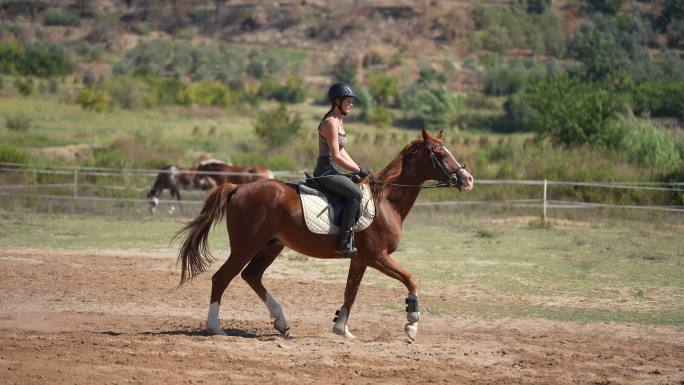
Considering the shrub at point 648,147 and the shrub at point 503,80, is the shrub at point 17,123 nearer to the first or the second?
the shrub at point 648,147

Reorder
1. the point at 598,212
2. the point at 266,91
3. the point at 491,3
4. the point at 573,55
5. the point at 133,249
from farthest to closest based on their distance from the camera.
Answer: the point at 491,3 → the point at 573,55 → the point at 266,91 → the point at 598,212 → the point at 133,249

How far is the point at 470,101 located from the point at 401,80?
354 inches

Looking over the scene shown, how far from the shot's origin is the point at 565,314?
1143 centimetres

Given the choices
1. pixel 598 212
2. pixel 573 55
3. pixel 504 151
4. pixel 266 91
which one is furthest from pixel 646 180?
pixel 573 55

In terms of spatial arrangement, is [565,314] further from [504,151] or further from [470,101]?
[470,101]

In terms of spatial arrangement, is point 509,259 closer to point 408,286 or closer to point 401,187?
point 401,187

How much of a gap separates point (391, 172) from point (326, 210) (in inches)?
34.4

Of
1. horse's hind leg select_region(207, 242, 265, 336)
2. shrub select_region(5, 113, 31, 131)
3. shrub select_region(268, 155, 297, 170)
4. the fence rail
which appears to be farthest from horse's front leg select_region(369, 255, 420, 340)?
shrub select_region(5, 113, 31, 131)

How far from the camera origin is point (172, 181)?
2530cm

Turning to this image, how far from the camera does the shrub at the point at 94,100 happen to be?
5050 centimetres

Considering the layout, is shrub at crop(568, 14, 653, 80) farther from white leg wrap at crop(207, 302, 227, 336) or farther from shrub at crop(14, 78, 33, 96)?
white leg wrap at crop(207, 302, 227, 336)

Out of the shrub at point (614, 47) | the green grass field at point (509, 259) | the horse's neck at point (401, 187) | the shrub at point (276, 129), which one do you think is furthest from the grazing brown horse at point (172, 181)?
the shrub at point (614, 47)

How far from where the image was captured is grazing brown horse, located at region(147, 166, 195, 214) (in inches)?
987

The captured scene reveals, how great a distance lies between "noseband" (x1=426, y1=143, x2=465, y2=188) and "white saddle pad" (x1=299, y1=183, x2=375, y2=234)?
0.84 meters
